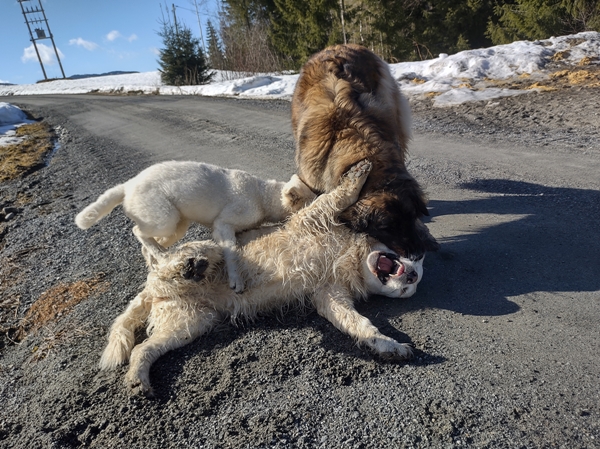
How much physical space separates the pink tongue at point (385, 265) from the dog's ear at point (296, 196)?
38.2 inches

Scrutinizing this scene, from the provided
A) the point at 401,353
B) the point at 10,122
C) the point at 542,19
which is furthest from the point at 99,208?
the point at 542,19

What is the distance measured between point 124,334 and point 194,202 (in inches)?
49.8

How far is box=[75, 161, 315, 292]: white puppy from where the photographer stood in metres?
3.83

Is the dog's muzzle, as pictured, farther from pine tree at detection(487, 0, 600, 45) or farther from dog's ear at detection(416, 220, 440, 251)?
pine tree at detection(487, 0, 600, 45)

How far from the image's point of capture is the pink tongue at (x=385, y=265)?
3312 millimetres

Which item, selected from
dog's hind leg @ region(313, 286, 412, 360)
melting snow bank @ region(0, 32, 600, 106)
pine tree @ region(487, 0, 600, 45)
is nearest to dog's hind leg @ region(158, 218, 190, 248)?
dog's hind leg @ region(313, 286, 412, 360)

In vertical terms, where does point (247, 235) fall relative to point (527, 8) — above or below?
below

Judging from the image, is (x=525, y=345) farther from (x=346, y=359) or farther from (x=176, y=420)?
(x=176, y=420)

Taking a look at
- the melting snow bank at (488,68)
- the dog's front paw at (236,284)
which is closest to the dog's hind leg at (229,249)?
the dog's front paw at (236,284)

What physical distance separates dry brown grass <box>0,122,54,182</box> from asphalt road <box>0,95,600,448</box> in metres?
6.77

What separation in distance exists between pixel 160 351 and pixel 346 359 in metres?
1.23

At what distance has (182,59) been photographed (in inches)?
882

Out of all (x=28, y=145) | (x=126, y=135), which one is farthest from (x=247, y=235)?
(x=28, y=145)

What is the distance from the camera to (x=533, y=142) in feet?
24.1
